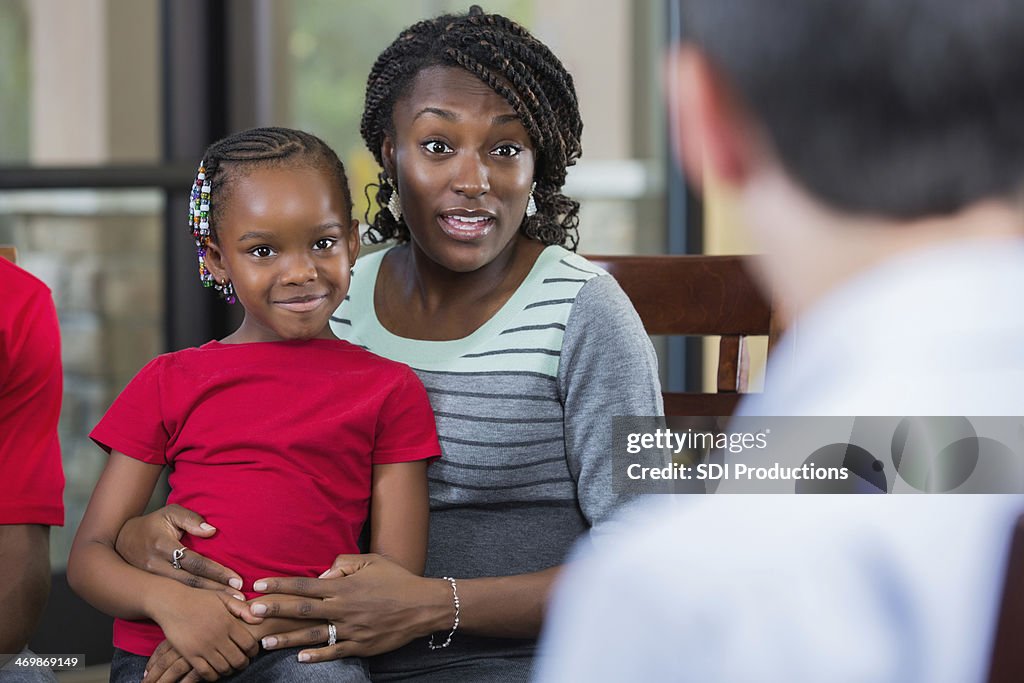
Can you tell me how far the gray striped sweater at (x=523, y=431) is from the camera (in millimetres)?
1183

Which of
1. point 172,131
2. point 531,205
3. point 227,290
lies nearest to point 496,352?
point 531,205

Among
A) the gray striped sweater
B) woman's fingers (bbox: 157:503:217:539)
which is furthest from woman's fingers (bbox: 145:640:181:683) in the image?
the gray striped sweater

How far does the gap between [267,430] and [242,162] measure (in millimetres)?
286

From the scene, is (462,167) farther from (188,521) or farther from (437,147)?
(188,521)

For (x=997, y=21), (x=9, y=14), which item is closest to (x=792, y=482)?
(x=997, y=21)

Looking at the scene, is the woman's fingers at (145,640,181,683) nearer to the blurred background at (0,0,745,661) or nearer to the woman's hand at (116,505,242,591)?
the woman's hand at (116,505,242,591)

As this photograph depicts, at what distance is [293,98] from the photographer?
3.30m

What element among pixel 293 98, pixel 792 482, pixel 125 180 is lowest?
pixel 792 482

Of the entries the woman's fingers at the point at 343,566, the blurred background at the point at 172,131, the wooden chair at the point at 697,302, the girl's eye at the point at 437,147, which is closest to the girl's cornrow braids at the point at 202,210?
the girl's eye at the point at 437,147

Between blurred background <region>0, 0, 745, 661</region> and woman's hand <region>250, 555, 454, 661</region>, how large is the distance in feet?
2.97

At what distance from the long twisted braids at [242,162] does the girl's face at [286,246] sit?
0.01 metres

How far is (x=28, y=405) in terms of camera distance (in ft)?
4.03

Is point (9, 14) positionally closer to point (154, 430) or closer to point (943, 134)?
point (154, 430)

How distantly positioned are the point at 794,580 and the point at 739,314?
1.09 metres
